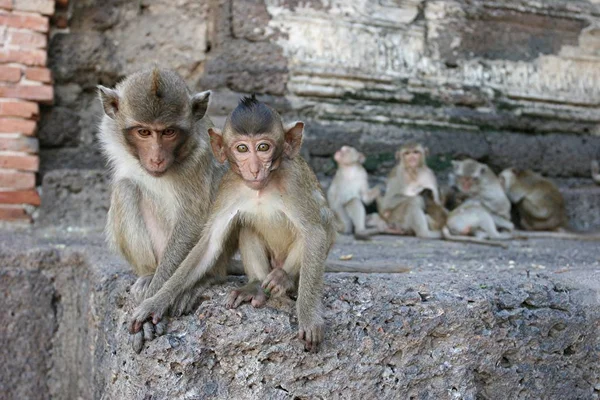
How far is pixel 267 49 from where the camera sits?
6270 mm

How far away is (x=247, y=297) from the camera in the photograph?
2611 mm

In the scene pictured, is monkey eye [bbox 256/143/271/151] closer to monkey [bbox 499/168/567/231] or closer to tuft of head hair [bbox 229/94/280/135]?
tuft of head hair [bbox 229/94/280/135]

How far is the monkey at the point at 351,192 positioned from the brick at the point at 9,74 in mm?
2813

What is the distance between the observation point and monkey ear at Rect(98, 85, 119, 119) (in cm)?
286

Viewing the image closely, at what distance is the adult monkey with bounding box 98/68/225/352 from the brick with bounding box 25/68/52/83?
102 inches

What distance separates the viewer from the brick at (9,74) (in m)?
5.21

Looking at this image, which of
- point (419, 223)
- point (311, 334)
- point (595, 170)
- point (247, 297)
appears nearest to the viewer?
point (311, 334)

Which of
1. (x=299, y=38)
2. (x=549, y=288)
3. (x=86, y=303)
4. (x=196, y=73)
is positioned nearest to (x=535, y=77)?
(x=299, y=38)

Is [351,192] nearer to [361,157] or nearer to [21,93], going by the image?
[361,157]

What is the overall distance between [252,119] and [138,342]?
0.91 meters

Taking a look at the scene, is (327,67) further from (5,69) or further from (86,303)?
(86,303)

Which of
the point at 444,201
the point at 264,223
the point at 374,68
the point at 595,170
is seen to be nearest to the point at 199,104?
the point at 264,223

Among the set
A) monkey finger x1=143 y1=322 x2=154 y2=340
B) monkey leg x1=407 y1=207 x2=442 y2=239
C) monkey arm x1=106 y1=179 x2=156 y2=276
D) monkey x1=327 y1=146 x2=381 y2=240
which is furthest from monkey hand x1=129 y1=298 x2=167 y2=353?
monkey leg x1=407 y1=207 x2=442 y2=239

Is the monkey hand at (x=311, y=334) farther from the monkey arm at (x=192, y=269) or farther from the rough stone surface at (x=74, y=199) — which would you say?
the rough stone surface at (x=74, y=199)
